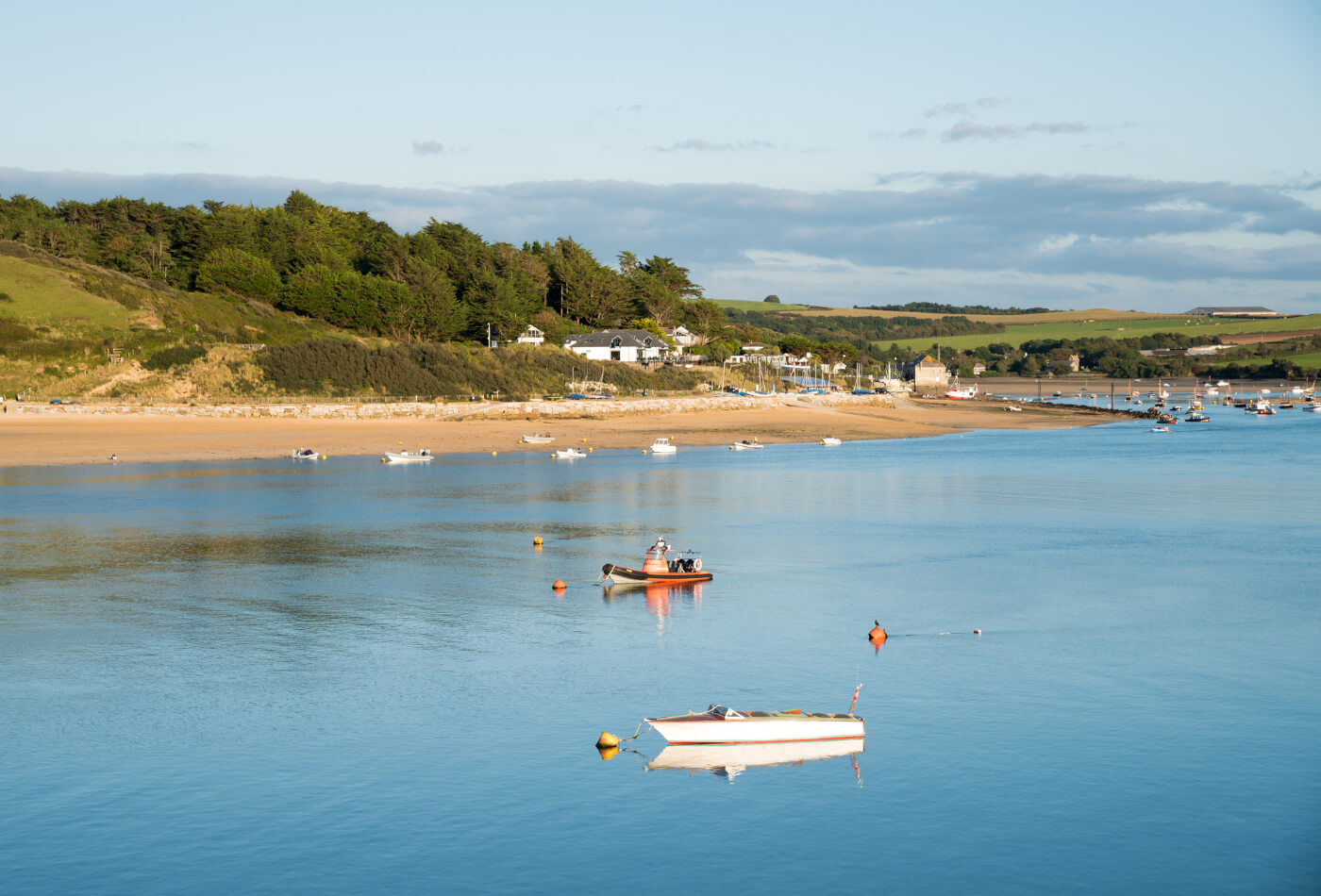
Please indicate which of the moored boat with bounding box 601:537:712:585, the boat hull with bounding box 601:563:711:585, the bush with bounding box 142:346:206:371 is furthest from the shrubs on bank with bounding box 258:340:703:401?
the boat hull with bounding box 601:563:711:585

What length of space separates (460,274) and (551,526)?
140574 mm

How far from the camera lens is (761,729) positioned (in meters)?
23.9

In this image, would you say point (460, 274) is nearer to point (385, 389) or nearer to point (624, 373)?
point (624, 373)

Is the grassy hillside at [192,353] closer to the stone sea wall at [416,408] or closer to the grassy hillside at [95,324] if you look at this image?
the grassy hillside at [95,324]

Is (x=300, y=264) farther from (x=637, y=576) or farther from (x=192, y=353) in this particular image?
(x=637, y=576)

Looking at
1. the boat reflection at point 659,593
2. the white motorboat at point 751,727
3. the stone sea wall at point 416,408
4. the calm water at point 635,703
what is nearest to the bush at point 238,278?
the stone sea wall at point 416,408

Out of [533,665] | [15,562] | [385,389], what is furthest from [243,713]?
[385,389]

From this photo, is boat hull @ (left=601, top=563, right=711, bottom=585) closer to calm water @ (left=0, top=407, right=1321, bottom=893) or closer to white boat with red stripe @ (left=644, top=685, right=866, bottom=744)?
calm water @ (left=0, top=407, right=1321, bottom=893)

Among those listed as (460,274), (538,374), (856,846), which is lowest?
(856,846)

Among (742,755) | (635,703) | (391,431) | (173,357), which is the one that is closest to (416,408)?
(391,431)

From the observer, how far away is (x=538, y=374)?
535 feet

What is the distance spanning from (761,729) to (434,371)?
129699 millimetres

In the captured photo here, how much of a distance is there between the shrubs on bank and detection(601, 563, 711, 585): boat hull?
102 metres

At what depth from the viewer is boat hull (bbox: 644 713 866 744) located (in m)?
23.7
